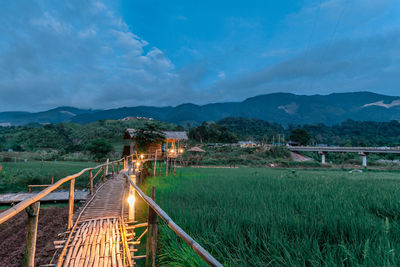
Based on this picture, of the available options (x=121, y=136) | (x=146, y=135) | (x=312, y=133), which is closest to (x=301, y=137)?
(x=312, y=133)

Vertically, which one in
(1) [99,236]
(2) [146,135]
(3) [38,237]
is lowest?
(3) [38,237]

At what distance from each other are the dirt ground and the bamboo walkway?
4398mm

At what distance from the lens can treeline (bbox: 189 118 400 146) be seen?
55.9 meters

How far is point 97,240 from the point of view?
3121mm

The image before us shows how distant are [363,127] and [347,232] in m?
115

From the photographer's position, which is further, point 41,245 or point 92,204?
point 41,245

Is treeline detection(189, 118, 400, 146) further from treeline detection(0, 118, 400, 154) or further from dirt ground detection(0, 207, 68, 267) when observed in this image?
dirt ground detection(0, 207, 68, 267)

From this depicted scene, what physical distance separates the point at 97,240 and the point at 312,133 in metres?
101

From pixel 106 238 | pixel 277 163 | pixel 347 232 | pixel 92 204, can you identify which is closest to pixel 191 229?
pixel 106 238

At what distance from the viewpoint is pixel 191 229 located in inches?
147

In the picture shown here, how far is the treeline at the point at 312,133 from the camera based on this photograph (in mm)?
55906

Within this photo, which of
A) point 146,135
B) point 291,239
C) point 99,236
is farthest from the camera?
point 146,135

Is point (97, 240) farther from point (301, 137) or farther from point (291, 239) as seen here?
point (301, 137)

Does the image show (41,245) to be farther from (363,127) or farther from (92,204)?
(363,127)
